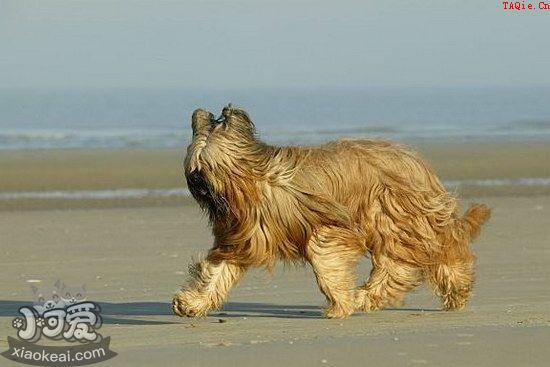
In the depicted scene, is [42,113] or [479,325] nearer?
[479,325]

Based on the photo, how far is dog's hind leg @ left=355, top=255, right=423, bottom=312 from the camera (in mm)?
9000

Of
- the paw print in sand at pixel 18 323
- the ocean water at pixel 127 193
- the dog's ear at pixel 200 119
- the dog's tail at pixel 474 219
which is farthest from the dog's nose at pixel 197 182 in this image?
the ocean water at pixel 127 193

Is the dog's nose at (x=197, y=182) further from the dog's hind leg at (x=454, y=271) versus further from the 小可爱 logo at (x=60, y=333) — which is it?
the dog's hind leg at (x=454, y=271)

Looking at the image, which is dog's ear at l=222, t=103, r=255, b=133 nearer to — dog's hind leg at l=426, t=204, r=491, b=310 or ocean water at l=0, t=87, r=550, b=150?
dog's hind leg at l=426, t=204, r=491, b=310

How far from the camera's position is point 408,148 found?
30.1 feet

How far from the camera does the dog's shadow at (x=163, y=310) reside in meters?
8.81

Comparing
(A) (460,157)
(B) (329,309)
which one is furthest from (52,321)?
(A) (460,157)

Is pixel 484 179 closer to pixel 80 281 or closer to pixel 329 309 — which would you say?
pixel 80 281

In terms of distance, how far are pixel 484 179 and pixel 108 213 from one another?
7301 mm

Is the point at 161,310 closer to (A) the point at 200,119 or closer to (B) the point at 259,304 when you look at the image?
(B) the point at 259,304

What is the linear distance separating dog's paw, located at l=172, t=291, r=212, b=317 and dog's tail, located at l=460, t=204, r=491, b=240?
199 centimetres

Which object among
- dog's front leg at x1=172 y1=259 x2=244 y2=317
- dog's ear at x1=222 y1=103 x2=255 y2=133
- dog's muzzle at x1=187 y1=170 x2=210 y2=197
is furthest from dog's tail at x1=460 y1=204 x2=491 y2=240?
dog's muzzle at x1=187 y1=170 x2=210 y2=197

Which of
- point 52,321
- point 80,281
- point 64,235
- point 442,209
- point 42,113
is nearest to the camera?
point 52,321

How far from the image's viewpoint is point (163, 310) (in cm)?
927
